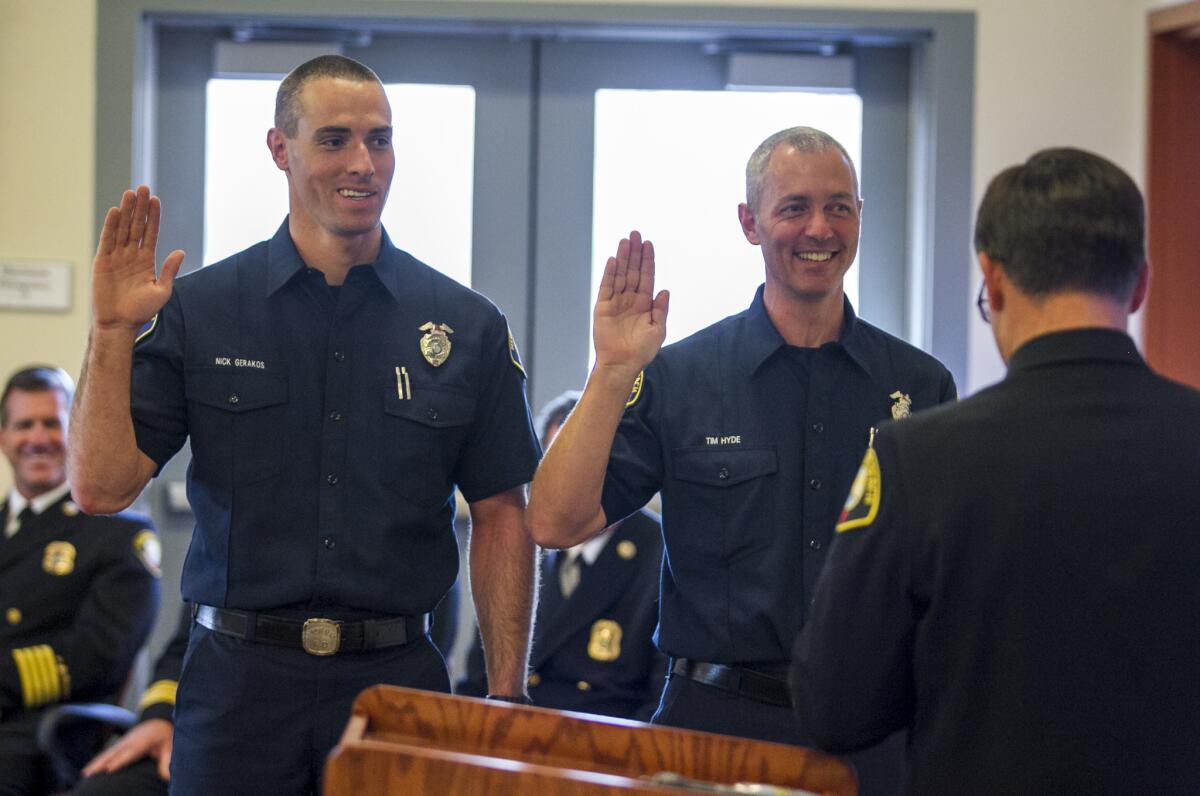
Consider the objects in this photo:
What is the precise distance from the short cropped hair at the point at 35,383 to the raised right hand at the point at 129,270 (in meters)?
1.62

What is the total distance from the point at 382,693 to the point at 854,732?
18.4 inches

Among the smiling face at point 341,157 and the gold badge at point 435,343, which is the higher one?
the smiling face at point 341,157

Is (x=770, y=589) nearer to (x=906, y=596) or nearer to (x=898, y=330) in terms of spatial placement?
(x=906, y=596)

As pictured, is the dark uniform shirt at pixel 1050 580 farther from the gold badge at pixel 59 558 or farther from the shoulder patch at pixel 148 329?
the gold badge at pixel 59 558

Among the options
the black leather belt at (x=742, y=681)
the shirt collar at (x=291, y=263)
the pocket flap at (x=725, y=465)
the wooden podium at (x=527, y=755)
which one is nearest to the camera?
the wooden podium at (x=527, y=755)

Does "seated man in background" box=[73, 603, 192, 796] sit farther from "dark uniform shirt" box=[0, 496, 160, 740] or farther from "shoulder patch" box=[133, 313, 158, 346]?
"shoulder patch" box=[133, 313, 158, 346]

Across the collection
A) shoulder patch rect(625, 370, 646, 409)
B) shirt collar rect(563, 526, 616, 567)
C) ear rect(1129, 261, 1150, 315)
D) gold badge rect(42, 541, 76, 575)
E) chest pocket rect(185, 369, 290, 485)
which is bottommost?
gold badge rect(42, 541, 76, 575)

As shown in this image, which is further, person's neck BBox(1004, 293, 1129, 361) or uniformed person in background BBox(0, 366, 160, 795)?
uniformed person in background BBox(0, 366, 160, 795)

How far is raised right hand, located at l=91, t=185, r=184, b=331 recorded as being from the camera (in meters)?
1.92

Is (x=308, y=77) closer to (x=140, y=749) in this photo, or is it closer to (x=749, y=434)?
(x=749, y=434)

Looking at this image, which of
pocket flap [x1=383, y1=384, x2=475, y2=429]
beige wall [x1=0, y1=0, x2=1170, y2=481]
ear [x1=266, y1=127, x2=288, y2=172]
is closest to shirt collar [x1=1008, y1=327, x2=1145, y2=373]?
pocket flap [x1=383, y1=384, x2=475, y2=429]

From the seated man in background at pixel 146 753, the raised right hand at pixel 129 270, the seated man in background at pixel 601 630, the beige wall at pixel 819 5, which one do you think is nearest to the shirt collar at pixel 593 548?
the seated man in background at pixel 601 630

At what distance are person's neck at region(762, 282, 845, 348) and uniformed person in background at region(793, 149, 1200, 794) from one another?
76 centimetres

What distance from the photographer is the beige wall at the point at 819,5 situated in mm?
3709
